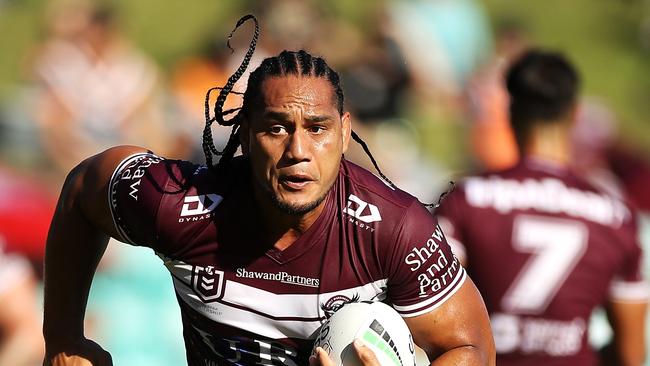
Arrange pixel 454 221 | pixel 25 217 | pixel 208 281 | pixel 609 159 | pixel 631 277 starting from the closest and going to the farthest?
pixel 208 281
pixel 454 221
pixel 631 277
pixel 25 217
pixel 609 159

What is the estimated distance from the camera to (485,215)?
527 centimetres

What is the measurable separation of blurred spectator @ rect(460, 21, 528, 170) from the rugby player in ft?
21.6

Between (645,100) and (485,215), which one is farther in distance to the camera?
(645,100)

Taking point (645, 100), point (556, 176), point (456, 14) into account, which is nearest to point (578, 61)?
point (645, 100)

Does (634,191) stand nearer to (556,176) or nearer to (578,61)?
(578,61)

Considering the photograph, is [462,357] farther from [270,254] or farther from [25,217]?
[25,217]

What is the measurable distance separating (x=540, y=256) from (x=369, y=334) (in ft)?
6.20

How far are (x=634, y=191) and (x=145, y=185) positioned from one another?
758cm

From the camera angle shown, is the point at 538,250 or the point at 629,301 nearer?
the point at 538,250

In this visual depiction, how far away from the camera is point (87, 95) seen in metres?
9.85

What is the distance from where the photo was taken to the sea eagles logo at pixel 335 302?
391 cm

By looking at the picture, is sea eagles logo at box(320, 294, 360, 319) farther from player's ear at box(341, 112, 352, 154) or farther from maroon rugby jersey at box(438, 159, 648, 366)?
maroon rugby jersey at box(438, 159, 648, 366)

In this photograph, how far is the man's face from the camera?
12.2 ft

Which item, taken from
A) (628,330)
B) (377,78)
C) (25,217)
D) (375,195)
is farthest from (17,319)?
(375,195)
